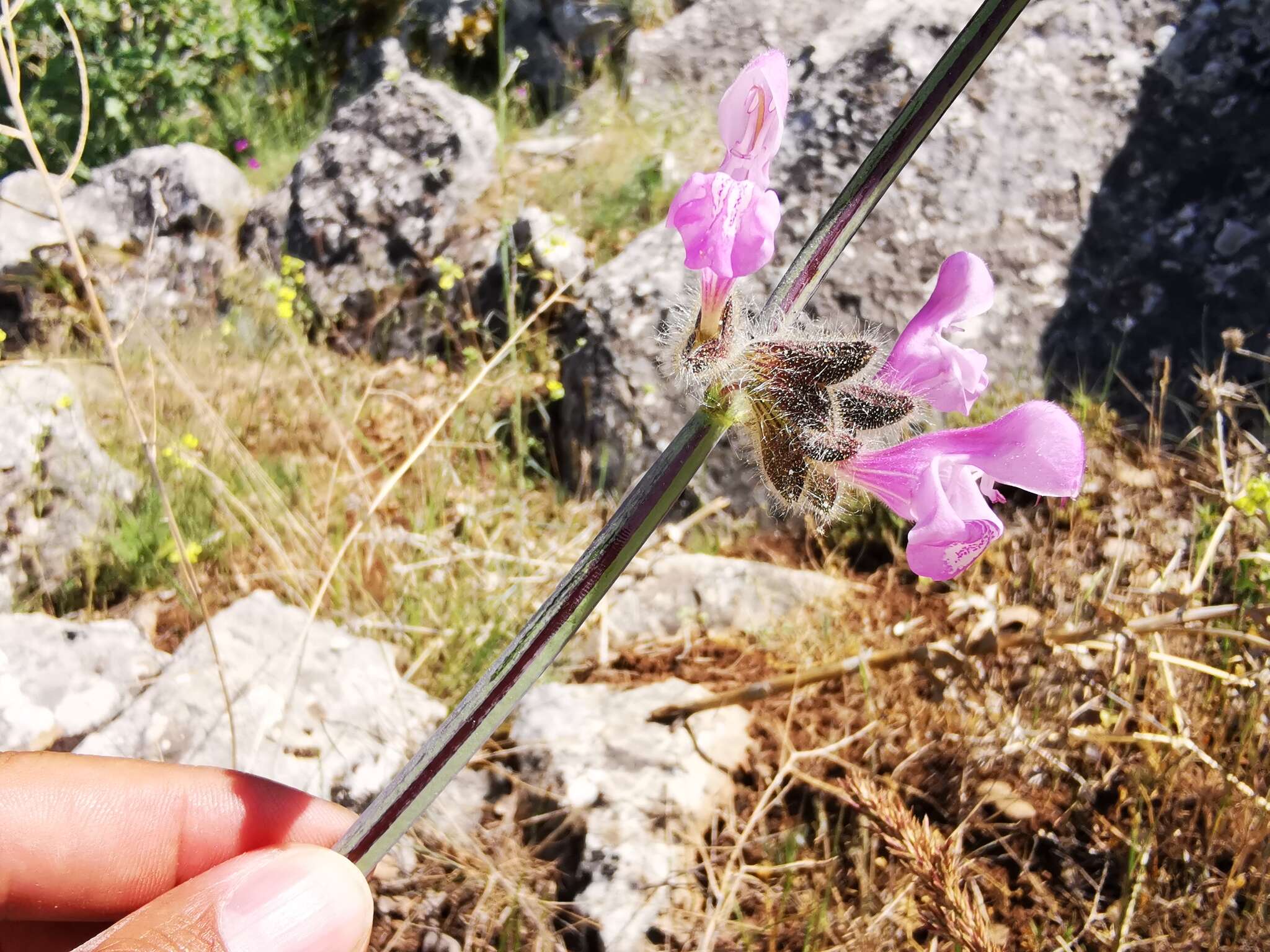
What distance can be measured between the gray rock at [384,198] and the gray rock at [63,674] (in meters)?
2.00

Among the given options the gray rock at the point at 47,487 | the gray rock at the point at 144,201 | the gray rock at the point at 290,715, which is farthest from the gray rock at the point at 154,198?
the gray rock at the point at 290,715

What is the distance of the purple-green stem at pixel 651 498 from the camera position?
638mm

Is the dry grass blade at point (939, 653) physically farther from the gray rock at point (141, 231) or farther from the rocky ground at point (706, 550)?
the gray rock at point (141, 231)

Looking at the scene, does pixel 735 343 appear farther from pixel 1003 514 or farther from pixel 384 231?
pixel 384 231

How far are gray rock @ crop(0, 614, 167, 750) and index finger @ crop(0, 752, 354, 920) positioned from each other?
19.8 inches

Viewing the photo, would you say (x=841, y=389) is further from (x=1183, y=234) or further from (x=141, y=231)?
(x=141, y=231)

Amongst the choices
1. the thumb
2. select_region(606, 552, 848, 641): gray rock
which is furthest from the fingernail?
select_region(606, 552, 848, 641): gray rock

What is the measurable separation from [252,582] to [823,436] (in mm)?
1925

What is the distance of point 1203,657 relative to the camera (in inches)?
68.5

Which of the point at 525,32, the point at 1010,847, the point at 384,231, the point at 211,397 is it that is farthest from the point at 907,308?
the point at 525,32

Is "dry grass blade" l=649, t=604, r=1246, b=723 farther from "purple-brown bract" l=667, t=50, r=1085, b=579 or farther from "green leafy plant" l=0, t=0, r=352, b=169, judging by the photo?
"green leafy plant" l=0, t=0, r=352, b=169

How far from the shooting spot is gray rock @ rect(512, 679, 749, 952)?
1.46 m

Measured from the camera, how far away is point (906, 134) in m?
0.65

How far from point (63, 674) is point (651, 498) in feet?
5.33
